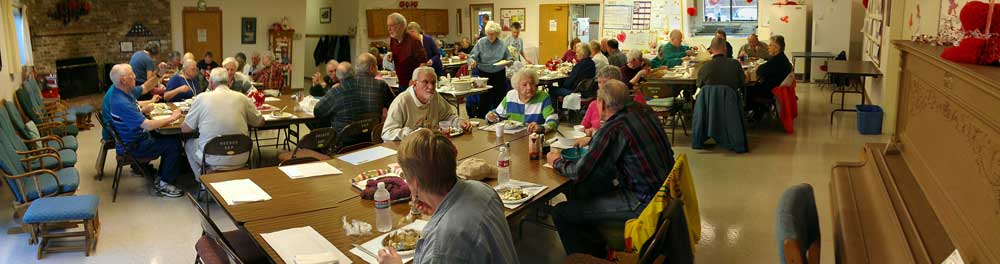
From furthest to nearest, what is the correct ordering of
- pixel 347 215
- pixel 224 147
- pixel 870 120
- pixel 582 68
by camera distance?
pixel 582 68 → pixel 870 120 → pixel 224 147 → pixel 347 215

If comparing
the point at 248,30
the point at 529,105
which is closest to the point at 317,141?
the point at 529,105

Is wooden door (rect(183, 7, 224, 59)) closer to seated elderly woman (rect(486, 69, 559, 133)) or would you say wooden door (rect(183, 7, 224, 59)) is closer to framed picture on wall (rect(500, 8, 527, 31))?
framed picture on wall (rect(500, 8, 527, 31))

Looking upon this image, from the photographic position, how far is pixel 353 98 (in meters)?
6.50

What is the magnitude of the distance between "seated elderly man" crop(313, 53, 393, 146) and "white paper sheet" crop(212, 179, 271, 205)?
2429 mm

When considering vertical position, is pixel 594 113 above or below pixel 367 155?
above

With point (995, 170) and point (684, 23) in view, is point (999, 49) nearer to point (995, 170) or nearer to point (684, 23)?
point (995, 170)

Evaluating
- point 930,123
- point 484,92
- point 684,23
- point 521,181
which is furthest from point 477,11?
point 930,123

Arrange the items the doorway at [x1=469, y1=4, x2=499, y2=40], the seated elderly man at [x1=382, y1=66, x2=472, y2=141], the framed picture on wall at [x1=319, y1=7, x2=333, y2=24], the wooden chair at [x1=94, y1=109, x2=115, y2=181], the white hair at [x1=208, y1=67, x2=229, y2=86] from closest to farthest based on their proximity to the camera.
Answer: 1. the seated elderly man at [x1=382, y1=66, x2=472, y2=141]
2. the white hair at [x1=208, y1=67, x2=229, y2=86]
3. the wooden chair at [x1=94, y1=109, x2=115, y2=181]
4. the framed picture on wall at [x1=319, y1=7, x2=333, y2=24]
5. the doorway at [x1=469, y1=4, x2=499, y2=40]

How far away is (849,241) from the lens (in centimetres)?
270

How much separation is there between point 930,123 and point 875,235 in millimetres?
648

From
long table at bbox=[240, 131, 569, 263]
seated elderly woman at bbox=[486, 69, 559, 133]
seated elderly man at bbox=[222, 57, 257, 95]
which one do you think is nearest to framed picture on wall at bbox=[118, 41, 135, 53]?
seated elderly man at bbox=[222, 57, 257, 95]

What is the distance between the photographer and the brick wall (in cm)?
1291

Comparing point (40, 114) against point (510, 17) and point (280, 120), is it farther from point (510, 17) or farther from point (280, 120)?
point (510, 17)

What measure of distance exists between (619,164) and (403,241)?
1.55 metres
